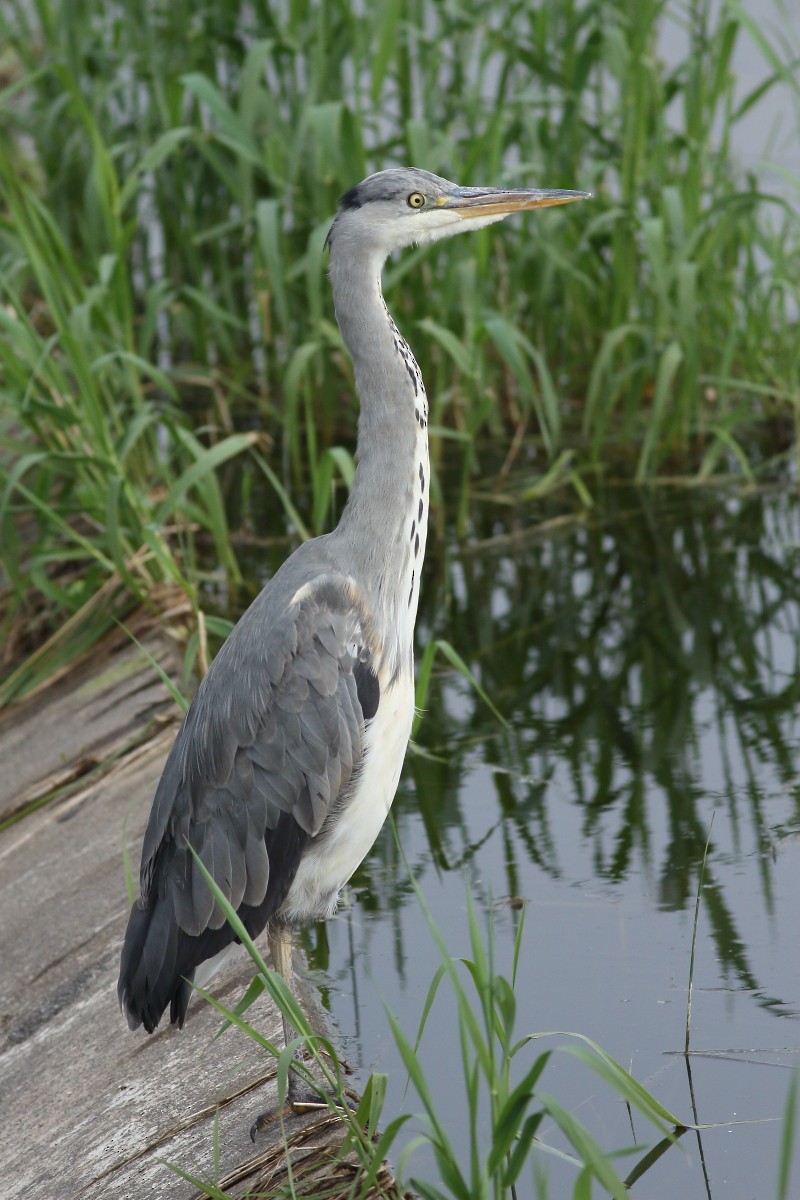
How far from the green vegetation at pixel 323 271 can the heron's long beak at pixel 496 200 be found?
1359 mm

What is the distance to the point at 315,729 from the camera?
3.10 meters

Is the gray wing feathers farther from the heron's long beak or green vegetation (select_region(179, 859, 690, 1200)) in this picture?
the heron's long beak

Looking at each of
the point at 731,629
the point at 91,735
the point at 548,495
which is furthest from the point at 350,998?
the point at 548,495

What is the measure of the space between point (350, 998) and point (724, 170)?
413cm

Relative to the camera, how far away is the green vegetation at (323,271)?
5.11 meters

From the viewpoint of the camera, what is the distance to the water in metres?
3.23

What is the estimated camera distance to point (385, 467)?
3.29m

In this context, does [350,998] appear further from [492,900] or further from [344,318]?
[344,318]

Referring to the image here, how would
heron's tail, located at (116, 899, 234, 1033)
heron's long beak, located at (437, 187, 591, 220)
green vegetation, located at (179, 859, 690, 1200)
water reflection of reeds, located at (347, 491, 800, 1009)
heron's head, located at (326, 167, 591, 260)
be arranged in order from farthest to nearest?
water reflection of reeds, located at (347, 491, 800, 1009) → heron's long beak, located at (437, 187, 591, 220) → heron's head, located at (326, 167, 591, 260) → heron's tail, located at (116, 899, 234, 1033) → green vegetation, located at (179, 859, 690, 1200)

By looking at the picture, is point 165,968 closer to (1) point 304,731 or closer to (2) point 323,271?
(1) point 304,731

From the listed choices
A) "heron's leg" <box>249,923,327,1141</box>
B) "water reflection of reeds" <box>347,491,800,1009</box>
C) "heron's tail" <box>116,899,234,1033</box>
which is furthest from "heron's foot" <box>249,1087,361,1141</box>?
"water reflection of reeds" <box>347,491,800,1009</box>

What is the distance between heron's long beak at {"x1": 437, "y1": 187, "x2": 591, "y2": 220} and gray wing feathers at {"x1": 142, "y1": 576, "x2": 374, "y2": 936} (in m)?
0.91

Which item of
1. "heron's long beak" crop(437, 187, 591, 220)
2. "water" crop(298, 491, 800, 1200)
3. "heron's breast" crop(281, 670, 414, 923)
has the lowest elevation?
"water" crop(298, 491, 800, 1200)

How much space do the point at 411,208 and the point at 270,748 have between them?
1191 millimetres
